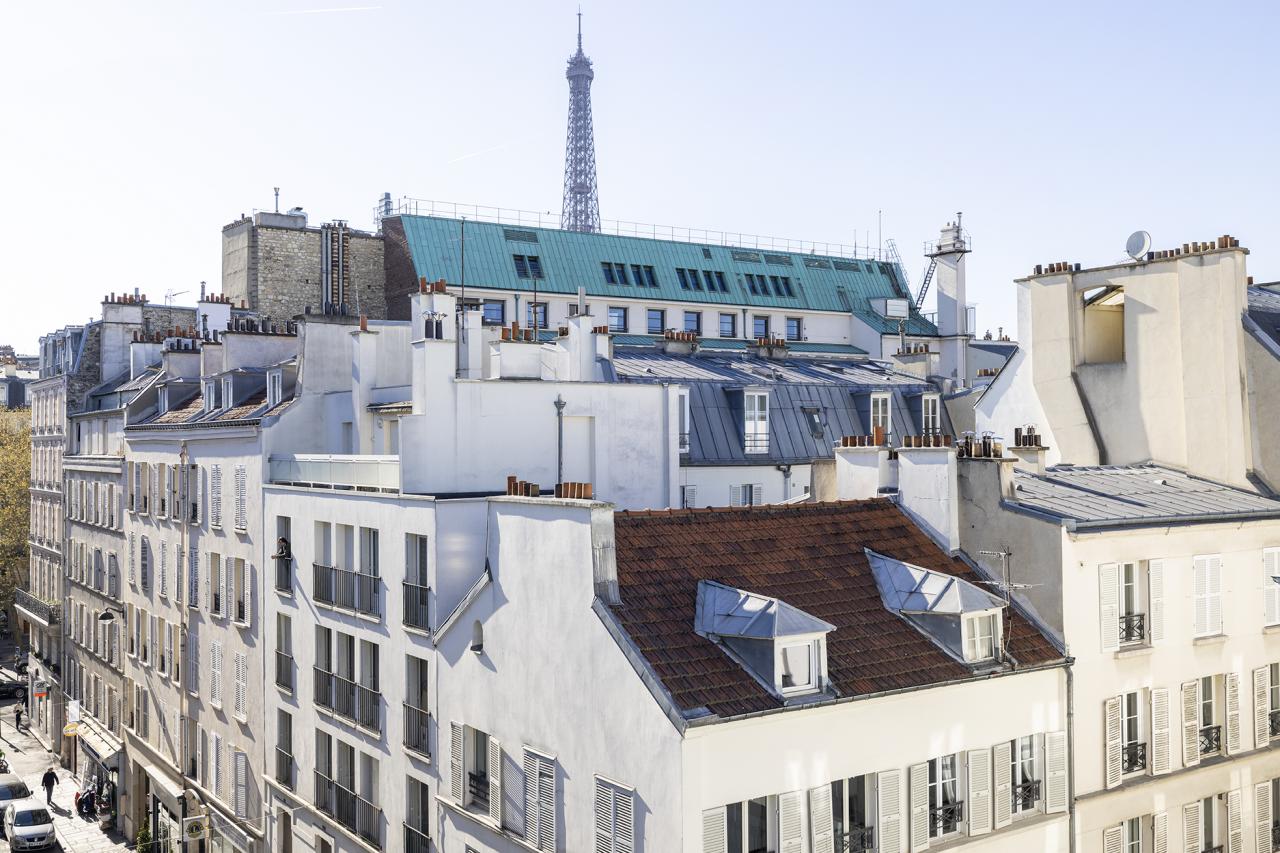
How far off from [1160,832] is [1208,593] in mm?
4102

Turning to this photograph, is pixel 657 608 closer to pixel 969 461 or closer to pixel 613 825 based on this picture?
pixel 613 825

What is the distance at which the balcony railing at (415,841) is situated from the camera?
2111 cm

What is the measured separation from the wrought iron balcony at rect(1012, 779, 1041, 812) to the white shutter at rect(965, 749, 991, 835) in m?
0.72

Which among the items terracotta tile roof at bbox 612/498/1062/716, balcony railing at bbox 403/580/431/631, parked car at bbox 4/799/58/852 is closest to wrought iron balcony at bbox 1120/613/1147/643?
terracotta tile roof at bbox 612/498/1062/716

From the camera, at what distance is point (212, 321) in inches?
1682

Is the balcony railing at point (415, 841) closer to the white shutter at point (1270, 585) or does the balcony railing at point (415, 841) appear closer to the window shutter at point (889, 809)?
the window shutter at point (889, 809)

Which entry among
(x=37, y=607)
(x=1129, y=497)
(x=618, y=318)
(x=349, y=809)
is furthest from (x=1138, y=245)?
(x=37, y=607)

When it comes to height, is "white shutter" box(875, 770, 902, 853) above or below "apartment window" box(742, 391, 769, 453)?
A: below

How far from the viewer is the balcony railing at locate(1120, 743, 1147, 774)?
18.7 metres

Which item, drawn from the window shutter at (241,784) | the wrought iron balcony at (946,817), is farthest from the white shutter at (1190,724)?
the window shutter at (241,784)

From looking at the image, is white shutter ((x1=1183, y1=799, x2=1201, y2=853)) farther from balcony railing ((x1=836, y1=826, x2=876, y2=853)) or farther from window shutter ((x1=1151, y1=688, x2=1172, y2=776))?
balcony railing ((x1=836, y1=826, x2=876, y2=853))

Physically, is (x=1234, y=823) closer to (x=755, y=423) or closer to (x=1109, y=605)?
(x=1109, y=605)

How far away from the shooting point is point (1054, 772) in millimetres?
17875

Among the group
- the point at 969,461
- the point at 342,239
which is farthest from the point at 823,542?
the point at 342,239
